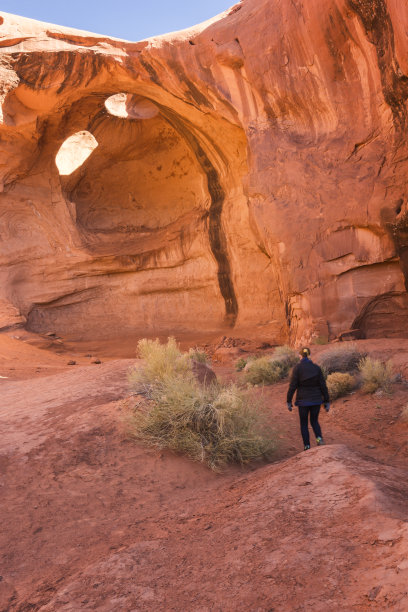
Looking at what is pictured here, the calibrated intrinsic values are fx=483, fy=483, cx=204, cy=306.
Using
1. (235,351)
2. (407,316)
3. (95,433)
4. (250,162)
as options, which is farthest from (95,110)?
(95,433)

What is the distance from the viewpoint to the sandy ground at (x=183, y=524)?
2.23m

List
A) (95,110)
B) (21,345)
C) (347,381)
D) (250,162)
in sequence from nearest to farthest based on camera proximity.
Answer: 1. (347,381)
2. (250,162)
3. (21,345)
4. (95,110)

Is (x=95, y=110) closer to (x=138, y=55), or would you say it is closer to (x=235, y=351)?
(x=138, y=55)

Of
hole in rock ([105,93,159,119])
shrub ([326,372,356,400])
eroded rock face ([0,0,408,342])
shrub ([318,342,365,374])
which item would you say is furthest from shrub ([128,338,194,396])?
hole in rock ([105,93,159,119])

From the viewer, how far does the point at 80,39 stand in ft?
49.4

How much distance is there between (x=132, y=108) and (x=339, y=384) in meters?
14.4

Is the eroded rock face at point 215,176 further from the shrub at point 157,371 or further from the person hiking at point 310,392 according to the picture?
the person hiking at point 310,392

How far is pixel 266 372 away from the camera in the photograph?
9781 mm

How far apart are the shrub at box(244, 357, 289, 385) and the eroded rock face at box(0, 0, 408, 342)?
2.67 m

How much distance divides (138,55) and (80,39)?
1993mm

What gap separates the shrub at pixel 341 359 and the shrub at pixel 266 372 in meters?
1.01

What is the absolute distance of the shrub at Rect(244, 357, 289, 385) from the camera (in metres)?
9.71

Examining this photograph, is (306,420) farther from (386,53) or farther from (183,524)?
(386,53)

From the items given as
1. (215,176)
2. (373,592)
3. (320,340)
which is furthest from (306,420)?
(215,176)
